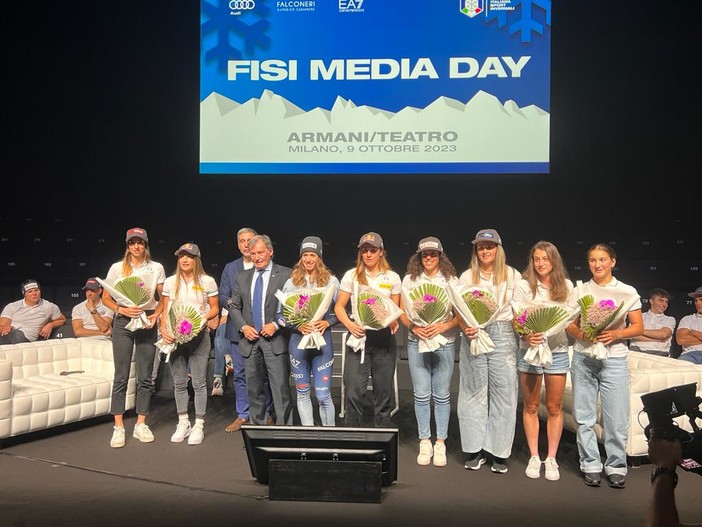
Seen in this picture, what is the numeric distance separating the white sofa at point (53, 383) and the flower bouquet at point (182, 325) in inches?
34.7

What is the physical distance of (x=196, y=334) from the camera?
395cm

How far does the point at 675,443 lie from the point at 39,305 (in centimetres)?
570

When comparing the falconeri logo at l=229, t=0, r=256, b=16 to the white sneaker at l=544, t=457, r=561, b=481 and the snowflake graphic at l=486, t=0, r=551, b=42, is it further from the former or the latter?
the white sneaker at l=544, t=457, r=561, b=481

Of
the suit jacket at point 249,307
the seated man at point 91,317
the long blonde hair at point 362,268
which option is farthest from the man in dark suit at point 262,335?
the seated man at point 91,317

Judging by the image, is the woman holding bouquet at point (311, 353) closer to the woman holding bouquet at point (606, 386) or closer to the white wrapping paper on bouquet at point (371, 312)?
the white wrapping paper on bouquet at point (371, 312)

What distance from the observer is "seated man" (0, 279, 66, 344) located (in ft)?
18.4

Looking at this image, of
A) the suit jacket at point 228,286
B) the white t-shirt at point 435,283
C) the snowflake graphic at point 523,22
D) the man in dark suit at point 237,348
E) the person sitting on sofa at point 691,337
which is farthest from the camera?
the snowflake graphic at point 523,22

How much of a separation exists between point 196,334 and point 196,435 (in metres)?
0.66

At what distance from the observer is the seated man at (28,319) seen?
5.60 metres

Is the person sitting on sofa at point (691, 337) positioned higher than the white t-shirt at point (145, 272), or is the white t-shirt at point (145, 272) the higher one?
the white t-shirt at point (145, 272)

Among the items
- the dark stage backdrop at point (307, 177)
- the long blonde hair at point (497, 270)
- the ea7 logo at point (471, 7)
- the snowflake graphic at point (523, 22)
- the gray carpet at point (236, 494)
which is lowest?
the gray carpet at point (236, 494)

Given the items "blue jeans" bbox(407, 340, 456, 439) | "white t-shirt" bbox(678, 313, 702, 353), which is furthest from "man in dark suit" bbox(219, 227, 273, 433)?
"white t-shirt" bbox(678, 313, 702, 353)

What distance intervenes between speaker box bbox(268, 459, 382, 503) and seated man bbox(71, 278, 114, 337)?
10.3 feet

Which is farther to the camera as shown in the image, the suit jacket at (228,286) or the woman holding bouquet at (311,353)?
the suit jacket at (228,286)
